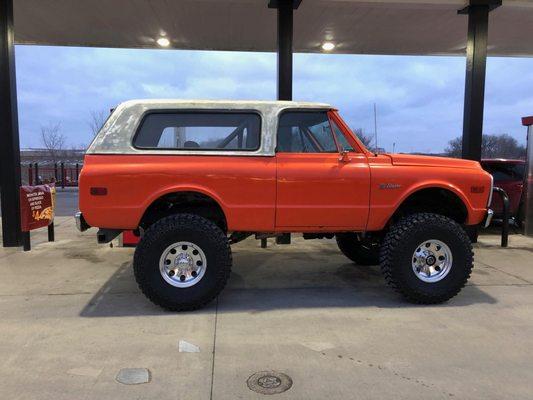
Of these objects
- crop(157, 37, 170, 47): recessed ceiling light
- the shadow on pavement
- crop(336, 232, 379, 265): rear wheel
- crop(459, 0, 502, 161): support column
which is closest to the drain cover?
the shadow on pavement

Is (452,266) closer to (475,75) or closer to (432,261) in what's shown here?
(432,261)

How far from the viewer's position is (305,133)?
16.7 ft

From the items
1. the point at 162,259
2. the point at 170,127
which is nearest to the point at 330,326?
the point at 162,259

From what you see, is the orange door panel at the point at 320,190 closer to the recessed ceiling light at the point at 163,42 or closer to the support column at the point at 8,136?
the support column at the point at 8,136

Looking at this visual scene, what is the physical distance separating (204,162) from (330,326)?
2.07 metres

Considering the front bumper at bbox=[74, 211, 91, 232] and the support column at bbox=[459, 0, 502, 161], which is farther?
the support column at bbox=[459, 0, 502, 161]

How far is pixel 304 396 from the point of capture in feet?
10.2

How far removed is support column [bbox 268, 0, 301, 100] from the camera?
26.6 feet

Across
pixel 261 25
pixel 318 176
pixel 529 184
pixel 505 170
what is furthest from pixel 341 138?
pixel 505 170

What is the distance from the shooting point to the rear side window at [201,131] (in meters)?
4.91

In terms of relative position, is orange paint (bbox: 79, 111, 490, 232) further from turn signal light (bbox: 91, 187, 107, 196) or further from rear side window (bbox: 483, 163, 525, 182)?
rear side window (bbox: 483, 163, 525, 182)

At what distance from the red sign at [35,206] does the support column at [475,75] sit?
24.4 ft

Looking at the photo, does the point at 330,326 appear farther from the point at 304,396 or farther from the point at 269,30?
the point at 269,30

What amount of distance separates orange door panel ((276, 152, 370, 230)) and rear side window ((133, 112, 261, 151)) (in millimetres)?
449
